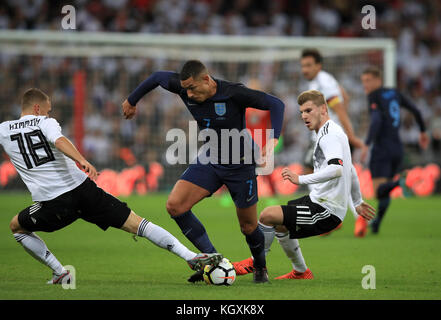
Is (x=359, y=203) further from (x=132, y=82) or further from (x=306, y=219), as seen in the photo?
(x=132, y=82)

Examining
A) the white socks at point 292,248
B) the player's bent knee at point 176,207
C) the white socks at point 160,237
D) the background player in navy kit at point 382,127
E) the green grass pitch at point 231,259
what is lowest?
the green grass pitch at point 231,259

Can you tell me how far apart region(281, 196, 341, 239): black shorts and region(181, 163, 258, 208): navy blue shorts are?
12.6 inches

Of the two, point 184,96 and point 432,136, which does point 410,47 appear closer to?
point 432,136

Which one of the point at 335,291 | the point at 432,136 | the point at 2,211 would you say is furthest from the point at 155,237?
the point at 432,136

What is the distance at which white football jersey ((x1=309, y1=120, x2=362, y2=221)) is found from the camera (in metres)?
6.18

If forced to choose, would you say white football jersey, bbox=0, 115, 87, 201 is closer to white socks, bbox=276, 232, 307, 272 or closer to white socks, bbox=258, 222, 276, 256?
white socks, bbox=258, 222, 276, 256

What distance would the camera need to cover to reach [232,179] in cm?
626

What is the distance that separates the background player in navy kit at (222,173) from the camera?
6152 mm

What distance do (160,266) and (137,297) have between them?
199 cm

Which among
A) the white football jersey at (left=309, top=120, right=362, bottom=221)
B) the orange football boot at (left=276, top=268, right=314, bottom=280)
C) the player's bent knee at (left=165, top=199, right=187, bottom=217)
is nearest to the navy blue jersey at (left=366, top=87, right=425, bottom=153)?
the white football jersey at (left=309, top=120, right=362, bottom=221)

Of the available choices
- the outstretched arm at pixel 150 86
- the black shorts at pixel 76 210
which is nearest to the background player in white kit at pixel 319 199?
the outstretched arm at pixel 150 86

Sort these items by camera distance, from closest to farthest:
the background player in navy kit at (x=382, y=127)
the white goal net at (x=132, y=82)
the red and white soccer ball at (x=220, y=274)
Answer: the red and white soccer ball at (x=220, y=274) < the background player in navy kit at (x=382, y=127) < the white goal net at (x=132, y=82)

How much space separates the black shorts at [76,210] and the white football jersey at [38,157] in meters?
0.06

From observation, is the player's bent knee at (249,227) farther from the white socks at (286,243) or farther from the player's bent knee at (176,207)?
the player's bent knee at (176,207)
